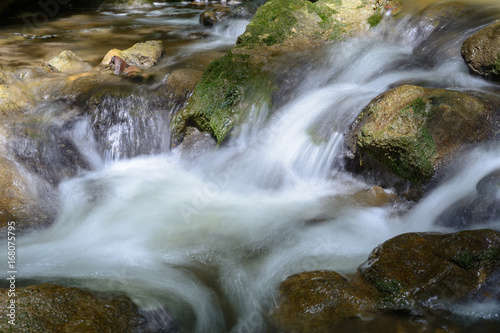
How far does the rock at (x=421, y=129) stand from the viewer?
416 centimetres

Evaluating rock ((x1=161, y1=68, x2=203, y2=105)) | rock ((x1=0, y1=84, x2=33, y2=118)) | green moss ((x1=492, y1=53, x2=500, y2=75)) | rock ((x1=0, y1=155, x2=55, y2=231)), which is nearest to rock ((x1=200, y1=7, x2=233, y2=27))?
rock ((x1=161, y1=68, x2=203, y2=105))

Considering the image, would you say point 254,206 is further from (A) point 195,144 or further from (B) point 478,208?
(B) point 478,208

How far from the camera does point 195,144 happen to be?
229 inches

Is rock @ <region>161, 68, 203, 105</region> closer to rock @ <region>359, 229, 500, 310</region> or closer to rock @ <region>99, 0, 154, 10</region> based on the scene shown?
rock @ <region>359, 229, 500, 310</region>

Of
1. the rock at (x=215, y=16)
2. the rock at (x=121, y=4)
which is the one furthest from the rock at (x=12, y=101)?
the rock at (x=121, y=4)

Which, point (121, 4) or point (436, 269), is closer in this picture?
point (436, 269)

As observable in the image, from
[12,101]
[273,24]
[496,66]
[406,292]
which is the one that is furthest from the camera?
[273,24]

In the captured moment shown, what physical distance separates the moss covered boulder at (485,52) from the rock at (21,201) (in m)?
5.38

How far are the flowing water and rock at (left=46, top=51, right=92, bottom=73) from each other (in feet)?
5.53

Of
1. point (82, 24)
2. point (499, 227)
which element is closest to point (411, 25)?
point (499, 227)

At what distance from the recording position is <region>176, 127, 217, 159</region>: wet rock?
5.71 meters

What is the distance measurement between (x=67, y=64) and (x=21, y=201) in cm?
331

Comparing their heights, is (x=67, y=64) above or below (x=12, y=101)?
above

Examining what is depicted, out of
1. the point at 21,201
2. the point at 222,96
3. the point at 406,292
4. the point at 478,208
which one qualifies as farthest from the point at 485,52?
the point at 21,201
